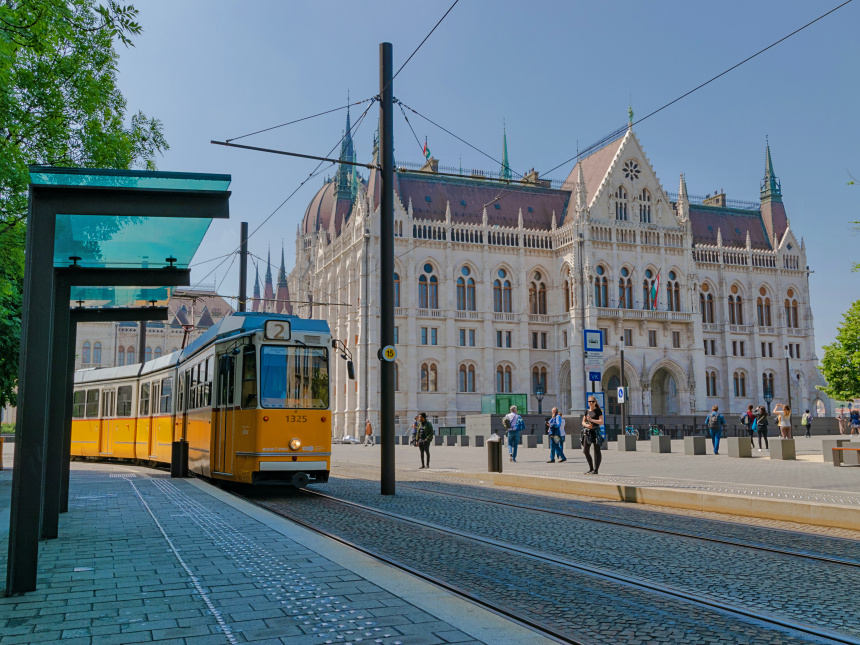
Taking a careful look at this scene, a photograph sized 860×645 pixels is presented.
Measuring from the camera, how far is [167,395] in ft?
59.1

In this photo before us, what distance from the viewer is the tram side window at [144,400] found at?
788 inches

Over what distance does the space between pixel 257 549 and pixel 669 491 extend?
7479mm

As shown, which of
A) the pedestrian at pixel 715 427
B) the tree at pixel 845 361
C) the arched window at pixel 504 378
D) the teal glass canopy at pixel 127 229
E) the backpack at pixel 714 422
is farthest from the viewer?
the arched window at pixel 504 378

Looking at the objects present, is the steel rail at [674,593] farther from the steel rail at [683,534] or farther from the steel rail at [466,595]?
the steel rail at [683,534]

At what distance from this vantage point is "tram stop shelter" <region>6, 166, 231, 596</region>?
5.38m

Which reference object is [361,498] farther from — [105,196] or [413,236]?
[413,236]

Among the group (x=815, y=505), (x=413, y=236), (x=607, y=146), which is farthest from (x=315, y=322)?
(x=607, y=146)

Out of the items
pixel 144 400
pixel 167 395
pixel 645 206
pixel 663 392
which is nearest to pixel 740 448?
pixel 167 395

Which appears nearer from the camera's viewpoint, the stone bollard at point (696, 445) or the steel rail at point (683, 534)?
the steel rail at point (683, 534)

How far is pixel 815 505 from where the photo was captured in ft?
32.2

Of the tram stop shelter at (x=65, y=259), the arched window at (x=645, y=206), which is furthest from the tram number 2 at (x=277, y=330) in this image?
the arched window at (x=645, y=206)

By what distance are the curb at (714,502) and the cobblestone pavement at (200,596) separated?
21.6 ft

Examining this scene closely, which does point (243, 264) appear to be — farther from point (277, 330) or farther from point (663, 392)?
point (663, 392)

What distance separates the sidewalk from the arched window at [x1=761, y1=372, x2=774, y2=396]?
65144mm
